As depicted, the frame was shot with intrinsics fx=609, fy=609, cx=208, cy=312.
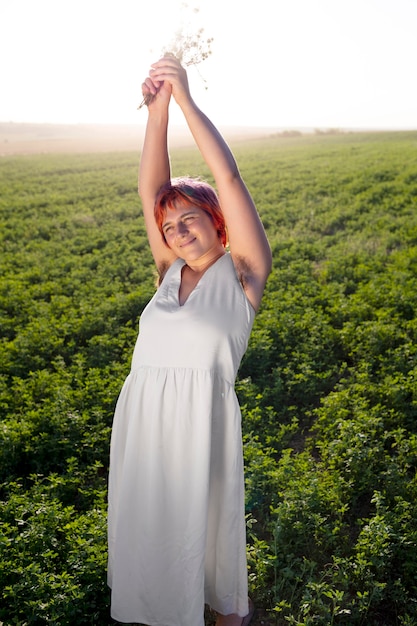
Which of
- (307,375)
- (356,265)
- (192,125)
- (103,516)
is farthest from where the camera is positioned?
(356,265)

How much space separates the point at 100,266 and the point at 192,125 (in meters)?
8.55

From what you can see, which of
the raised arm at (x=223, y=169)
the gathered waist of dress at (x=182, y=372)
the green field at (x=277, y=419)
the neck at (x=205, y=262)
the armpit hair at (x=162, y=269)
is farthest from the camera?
the green field at (x=277, y=419)

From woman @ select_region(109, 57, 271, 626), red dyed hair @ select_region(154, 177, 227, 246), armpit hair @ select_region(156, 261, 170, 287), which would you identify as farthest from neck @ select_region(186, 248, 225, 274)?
armpit hair @ select_region(156, 261, 170, 287)

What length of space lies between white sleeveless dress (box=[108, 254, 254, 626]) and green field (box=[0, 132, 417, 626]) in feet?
2.31

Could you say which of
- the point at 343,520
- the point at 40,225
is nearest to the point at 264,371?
the point at 343,520

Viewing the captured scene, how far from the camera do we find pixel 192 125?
8.00 feet

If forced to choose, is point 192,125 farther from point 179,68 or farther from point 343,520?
point 343,520

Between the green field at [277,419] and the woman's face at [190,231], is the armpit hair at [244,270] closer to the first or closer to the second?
the woman's face at [190,231]

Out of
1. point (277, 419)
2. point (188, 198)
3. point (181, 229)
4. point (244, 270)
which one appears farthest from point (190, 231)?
point (277, 419)

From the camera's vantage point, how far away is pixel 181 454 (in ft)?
8.55

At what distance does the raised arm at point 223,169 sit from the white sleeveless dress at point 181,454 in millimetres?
167

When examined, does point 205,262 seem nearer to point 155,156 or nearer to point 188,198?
point 188,198

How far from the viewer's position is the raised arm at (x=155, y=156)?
2.58 meters

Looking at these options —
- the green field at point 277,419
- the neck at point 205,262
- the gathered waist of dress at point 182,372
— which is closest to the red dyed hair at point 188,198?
the neck at point 205,262
